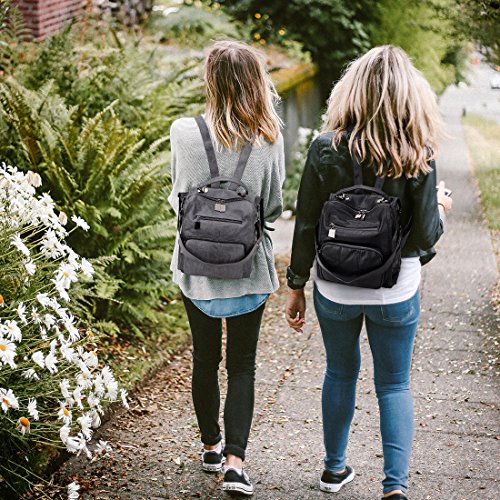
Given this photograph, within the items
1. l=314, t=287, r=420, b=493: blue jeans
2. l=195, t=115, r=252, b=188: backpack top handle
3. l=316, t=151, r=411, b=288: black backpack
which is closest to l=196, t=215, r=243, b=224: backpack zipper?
l=195, t=115, r=252, b=188: backpack top handle

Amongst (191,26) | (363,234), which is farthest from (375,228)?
(191,26)

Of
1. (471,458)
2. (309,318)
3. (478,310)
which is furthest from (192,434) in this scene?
(478,310)

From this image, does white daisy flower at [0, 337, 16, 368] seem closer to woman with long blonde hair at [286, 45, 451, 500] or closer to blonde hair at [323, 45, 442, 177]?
woman with long blonde hair at [286, 45, 451, 500]

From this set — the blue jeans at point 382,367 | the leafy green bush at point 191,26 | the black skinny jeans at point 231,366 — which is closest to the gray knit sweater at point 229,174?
the black skinny jeans at point 231,366

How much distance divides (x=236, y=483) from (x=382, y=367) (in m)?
0.83

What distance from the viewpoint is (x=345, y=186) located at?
11.1 ft

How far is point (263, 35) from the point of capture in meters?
12.7

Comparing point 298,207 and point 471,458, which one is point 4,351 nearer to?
point 298,207

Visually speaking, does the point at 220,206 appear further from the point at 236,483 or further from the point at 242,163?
the point at 236,483

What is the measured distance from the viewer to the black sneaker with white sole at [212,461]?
403 cm

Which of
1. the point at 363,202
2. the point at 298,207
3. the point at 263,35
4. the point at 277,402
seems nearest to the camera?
the point at 363,202

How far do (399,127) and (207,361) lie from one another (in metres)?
1.34

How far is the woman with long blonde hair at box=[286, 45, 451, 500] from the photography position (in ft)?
10.7

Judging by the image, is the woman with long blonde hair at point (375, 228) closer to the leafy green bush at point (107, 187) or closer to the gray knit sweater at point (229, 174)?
the gray knit sweater at point (229, 174)
